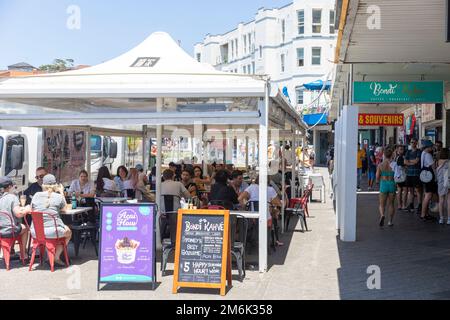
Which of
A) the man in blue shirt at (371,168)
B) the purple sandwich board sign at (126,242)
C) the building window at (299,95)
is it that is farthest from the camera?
the building window at (299,95)

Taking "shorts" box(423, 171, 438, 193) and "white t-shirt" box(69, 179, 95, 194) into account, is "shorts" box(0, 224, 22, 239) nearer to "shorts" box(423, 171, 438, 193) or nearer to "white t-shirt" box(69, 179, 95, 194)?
"white t-shirt" box(69, 179, 95, 194)

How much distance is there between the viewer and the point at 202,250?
7.76 m

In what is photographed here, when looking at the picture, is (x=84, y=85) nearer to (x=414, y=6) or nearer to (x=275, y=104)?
(x=275, y=104)

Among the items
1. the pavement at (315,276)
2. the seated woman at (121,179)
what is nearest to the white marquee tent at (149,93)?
the pavement at (315,276)

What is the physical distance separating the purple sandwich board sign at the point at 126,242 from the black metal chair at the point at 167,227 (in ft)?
2.02

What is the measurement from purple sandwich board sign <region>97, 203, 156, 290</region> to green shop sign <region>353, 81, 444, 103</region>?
5.98 metres

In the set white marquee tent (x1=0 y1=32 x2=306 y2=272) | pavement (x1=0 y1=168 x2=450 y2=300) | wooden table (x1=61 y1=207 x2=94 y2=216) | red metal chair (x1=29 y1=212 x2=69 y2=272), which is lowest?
pavement (x1=0 y1=168 x2=450 y2=300)

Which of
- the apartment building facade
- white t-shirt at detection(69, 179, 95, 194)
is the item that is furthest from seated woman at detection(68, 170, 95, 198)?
the apartment building facade

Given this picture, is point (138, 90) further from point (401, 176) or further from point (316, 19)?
point (316, 19)

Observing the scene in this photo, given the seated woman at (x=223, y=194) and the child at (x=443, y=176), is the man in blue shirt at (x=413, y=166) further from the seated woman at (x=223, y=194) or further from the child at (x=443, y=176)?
the seated woman at (x=223, y=194)

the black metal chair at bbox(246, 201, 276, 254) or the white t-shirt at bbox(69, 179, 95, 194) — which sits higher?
the white t-shirt at bbox(69, 179, 95, 194)

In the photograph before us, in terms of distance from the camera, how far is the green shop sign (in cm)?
1223

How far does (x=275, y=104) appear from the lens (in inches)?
417

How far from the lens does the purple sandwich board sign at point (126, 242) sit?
25.7 ft
